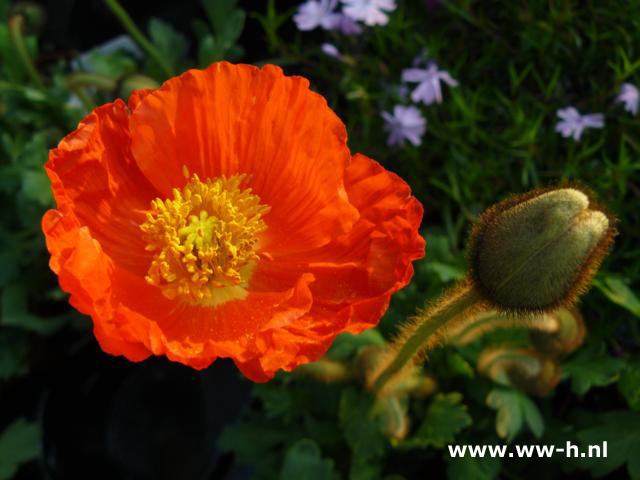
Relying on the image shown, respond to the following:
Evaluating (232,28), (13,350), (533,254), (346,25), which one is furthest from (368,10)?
(13,350)

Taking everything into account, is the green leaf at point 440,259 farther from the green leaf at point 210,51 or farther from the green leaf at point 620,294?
the green leaf at point 210,51

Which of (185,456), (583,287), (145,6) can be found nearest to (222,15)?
(145,6)

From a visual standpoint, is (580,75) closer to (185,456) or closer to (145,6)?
(185,456)

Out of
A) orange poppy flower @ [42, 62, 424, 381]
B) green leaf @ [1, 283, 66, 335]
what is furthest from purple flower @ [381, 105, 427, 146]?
green leaf @ [1, 283, 66, 335]

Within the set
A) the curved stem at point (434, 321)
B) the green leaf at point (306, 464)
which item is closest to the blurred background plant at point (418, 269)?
the green leaf at point (306, 464)

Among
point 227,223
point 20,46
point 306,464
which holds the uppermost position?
point 227,223

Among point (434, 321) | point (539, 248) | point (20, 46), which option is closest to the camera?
point (539, 248)

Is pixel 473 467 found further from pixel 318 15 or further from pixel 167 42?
pixel 167 42
